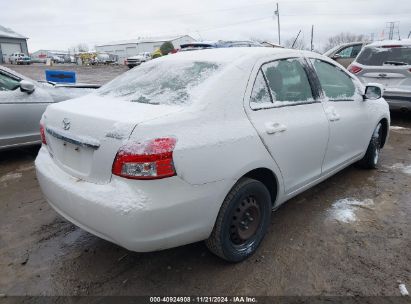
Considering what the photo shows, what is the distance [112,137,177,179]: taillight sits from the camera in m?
2.14

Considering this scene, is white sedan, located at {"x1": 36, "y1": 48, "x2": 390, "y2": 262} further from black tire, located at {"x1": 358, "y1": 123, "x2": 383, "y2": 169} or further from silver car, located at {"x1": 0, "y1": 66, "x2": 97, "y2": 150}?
silver car, located at {"x1": 0, "y1": 66, "x2": 97, "y2": 150}

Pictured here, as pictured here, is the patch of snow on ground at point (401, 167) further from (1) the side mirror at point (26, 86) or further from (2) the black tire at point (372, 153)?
(1) the side mirror at point (26, 86)

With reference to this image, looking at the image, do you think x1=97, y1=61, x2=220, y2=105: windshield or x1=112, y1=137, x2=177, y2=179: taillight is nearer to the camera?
x1=112, y1=137, x2=177, y2=179: taillight

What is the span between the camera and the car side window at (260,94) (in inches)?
107

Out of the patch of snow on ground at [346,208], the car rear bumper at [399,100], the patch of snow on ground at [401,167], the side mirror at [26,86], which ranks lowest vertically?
the patch of snow on ground at [401,167]

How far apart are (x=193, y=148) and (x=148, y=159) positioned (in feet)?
0.95

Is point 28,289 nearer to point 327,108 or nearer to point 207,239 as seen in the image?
point 207,239

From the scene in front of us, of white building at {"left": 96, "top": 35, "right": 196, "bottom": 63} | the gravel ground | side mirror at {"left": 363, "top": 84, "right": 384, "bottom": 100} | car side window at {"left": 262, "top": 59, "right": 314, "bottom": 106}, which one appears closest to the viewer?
the gravel ground

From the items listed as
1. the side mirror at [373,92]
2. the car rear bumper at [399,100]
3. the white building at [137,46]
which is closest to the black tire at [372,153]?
the side mirror at [373,92]

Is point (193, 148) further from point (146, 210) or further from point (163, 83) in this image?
point (163, 83)

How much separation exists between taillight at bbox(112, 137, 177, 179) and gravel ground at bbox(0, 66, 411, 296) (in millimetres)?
907

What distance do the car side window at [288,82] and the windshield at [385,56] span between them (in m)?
4.39

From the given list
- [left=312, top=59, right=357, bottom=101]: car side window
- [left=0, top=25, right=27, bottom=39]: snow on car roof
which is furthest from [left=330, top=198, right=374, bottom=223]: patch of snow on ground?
[left=0, top=25, right=27, bottom=39]: snow on car roof

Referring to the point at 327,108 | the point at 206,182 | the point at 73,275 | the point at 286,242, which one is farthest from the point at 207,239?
the point at 327,108
